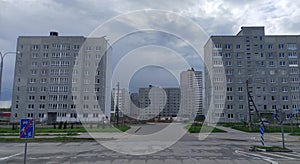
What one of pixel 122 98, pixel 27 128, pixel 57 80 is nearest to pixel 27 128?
pixel 27 128

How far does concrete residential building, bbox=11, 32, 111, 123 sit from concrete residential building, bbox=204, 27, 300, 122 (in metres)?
34.2

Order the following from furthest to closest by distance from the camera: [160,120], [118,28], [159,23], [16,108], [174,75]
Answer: [160,120]
[16,108]
[174,75]
[159,23]
[118,28]

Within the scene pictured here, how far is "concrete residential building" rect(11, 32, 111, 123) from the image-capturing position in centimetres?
6550

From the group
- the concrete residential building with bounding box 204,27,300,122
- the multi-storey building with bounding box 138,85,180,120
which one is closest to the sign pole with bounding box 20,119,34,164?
the multi-storey building with bounding box 138,85,180,120

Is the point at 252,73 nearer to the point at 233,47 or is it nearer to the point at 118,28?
the point at 233,47

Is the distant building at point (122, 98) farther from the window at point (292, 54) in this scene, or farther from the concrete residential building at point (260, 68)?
the window at point (292, 54)

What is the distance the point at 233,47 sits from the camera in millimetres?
68938

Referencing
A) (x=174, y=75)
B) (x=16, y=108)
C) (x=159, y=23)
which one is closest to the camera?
(x=159, y=23)

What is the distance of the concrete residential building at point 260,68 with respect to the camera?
65625 mm

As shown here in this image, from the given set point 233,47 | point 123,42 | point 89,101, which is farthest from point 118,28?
point 233,47

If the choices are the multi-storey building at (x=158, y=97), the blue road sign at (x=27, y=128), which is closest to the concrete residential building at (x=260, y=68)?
the multi-storey building at (x=158, y=97)

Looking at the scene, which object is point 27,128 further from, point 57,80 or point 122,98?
point 57,80

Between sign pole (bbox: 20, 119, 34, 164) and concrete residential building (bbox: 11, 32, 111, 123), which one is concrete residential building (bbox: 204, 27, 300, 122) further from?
sign pole (bbox: 20, 119, 34, 164)

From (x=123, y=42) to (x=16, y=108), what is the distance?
64.2 metres
